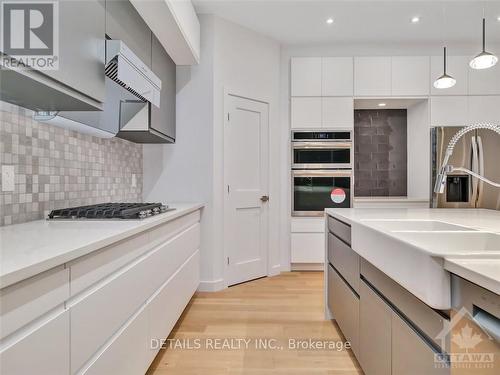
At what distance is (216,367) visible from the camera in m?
1.92

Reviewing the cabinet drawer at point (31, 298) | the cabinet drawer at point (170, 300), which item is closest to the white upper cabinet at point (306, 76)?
the cabinet drawer at point (170, 300)

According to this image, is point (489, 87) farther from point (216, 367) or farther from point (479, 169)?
point (216, 367)

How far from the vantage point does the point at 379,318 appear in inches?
56.7

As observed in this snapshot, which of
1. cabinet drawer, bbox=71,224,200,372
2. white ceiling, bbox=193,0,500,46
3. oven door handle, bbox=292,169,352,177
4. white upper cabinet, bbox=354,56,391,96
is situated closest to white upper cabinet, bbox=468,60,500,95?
white ceiling, bbox=193,0,500,46

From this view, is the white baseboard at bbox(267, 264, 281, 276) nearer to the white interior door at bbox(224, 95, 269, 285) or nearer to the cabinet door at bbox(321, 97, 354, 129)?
the white interior door at bbox(224, 95, 269, 285)

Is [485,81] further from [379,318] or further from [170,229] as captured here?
[170,229]

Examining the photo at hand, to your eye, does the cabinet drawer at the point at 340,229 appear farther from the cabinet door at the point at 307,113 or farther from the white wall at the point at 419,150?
the white wall at the point at 419,150

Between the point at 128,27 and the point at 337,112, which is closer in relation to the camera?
the point at 128,27

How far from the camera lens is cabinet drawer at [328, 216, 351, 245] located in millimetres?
1949

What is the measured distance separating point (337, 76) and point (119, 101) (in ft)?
8.97

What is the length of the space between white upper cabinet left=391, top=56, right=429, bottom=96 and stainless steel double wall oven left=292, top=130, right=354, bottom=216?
873 mm

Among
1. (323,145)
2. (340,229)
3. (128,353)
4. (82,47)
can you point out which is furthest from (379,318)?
(323,145)

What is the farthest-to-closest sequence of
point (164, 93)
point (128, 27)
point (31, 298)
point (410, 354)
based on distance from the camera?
1. point (164, 93)
2. point (128, 27)
3. point (410, 354)
4. point (31, 298)

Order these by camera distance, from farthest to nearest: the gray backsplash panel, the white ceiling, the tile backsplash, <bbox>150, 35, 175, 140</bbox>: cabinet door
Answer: the gray backsplash panel
the white ceiling
<bbox>150, 35, 175, 140</bbox>: cabinet door
the tile backsplash
